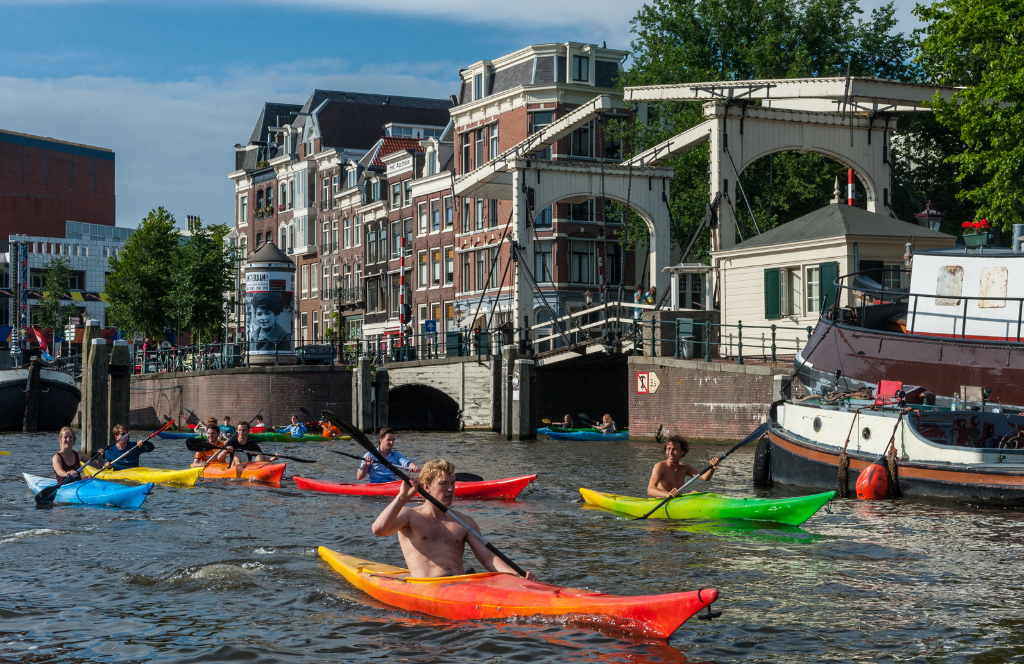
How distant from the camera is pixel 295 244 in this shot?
70250mm

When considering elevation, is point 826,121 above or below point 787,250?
above

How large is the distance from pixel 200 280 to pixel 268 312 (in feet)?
39.2

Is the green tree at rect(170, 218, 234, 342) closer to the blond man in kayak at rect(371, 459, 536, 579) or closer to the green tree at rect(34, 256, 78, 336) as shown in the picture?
the green tree at rect(34, 256, 78, 336)

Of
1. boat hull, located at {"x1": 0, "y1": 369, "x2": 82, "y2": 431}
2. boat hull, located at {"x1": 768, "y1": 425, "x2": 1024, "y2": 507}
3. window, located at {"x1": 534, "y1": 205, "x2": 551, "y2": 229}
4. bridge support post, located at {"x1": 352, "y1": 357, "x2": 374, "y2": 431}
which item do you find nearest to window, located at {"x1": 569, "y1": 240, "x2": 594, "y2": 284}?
window, located at {"x1": 534, "y1": 205, "x2": 551, "y2": 229}

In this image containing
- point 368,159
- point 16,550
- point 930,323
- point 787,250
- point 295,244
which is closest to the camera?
point 16,550

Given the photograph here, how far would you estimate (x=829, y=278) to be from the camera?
96.3ft

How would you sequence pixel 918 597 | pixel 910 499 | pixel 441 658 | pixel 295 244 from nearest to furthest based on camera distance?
pixel 441 658 < pixel 918 597 < pixel 910 499 < pixel 295 244

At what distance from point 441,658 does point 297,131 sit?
65.7 meters

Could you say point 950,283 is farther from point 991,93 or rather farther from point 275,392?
point 275,392

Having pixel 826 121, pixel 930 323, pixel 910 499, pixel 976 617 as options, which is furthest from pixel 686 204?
pixel 976 617

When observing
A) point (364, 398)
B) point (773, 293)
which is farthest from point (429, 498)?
point (364, 398)

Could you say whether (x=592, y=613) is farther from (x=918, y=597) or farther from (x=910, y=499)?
(x=910, y=499)

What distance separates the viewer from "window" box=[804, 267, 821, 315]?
2984 cm

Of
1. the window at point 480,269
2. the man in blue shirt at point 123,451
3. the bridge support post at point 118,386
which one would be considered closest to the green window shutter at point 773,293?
the man in blue shirt at point 123,451
